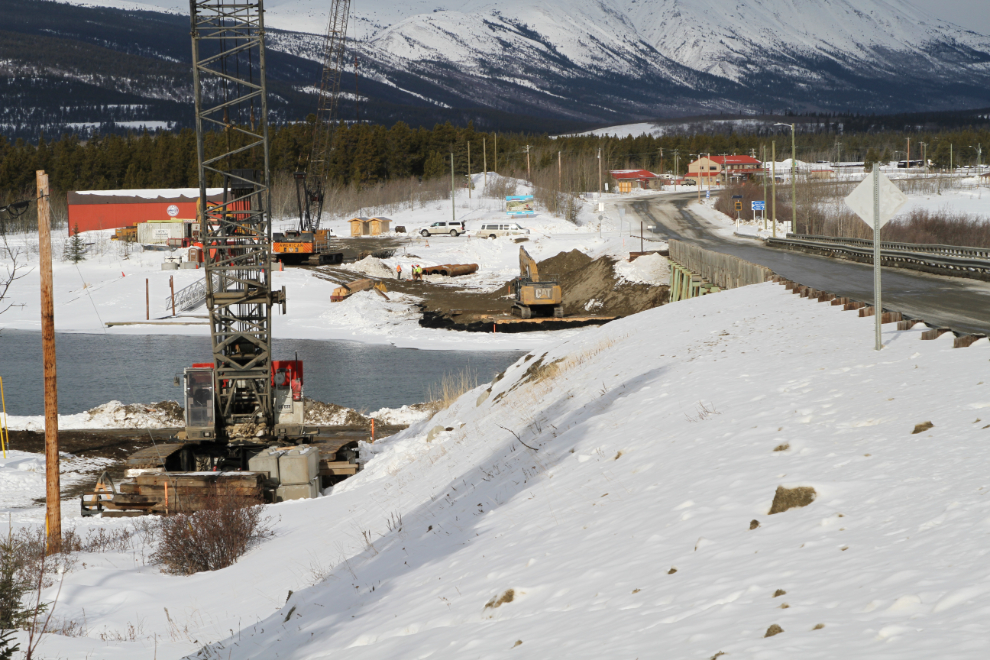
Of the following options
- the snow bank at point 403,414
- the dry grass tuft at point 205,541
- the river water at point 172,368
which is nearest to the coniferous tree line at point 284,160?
the river water at point 172,368

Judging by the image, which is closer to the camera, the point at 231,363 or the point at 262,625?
the point at 262,625

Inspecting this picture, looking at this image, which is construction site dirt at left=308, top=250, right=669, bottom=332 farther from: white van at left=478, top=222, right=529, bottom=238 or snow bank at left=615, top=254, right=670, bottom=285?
white van at left=478, top=222, right=529, bottom=238

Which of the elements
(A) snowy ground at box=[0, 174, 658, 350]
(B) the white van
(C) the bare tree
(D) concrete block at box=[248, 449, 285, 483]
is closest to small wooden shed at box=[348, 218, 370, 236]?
(A) snowy ground at box=[0, 174, 658, 350]

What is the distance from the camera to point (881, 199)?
1439 centimetres

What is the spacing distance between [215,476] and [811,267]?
28463 millimetres

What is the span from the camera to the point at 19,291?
77.9 meters

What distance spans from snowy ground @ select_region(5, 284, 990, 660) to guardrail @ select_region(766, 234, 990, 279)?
20085 millimetres

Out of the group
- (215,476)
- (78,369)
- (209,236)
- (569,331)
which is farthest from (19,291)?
(215,476)

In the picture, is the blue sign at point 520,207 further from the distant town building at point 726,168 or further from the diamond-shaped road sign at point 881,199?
the diamond-shaped road sign at point 881,199

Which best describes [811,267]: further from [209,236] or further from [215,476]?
[215,476]

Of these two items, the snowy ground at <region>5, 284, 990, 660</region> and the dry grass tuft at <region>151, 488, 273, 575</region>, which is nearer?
the snowy ground at <region>5, 284, 990, 660</region>

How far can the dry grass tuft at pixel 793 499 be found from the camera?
27.9 ft

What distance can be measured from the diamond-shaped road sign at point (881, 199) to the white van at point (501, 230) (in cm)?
8227

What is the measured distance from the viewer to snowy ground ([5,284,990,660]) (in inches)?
261
